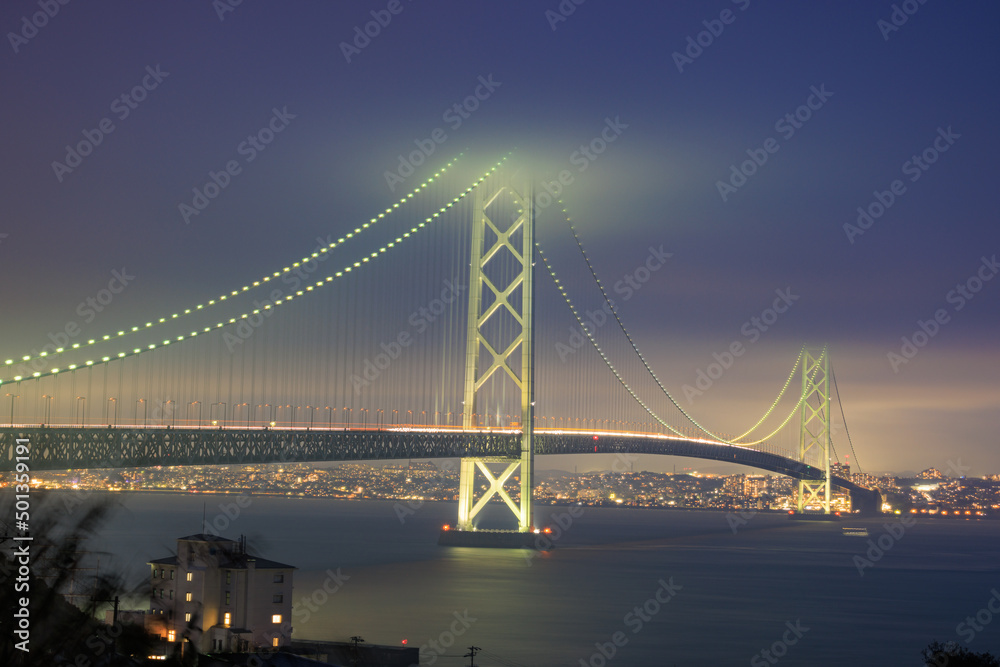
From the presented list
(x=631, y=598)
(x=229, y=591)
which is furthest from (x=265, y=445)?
(x=229, y=591)

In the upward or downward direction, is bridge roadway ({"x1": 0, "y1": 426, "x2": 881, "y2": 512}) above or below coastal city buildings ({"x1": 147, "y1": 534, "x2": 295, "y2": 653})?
above

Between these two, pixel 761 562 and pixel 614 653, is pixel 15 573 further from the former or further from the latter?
pixel 761 562

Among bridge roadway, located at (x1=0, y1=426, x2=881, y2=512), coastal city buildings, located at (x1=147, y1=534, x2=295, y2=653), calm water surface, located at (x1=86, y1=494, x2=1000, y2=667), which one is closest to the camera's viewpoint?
coastal city buildings, located at (x1=147, y1=534, x2=295, y2=653)

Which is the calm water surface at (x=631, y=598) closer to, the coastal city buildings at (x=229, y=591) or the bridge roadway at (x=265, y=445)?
the coastal city buildings at (x=229, y=591)

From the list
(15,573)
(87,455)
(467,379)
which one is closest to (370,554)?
(467,379)

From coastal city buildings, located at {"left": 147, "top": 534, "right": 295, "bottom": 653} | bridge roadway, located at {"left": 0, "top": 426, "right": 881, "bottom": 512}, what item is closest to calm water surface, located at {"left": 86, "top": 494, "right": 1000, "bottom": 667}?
coastal city buildings, located at {"left": 147, "top": 534, "right": 295, "bottom": 653}

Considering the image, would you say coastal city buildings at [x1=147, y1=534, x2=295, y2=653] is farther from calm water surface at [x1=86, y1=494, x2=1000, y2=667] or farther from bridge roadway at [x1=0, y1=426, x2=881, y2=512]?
bridge roadway at [x1=0, y1=426, x2=881, y2=512]
